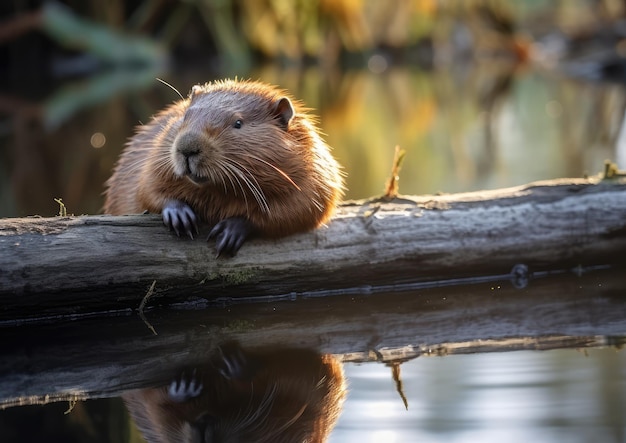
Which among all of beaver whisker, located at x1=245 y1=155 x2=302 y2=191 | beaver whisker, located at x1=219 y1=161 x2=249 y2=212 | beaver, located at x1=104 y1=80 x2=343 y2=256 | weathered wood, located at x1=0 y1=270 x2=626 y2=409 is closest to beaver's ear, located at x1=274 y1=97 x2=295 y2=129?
beaver, located at x1=104 y1=80 x2=343 y2=256

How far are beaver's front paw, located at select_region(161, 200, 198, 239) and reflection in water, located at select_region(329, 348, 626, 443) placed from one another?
0.94 metres

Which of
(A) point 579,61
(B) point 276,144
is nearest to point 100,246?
(B) point 276,144

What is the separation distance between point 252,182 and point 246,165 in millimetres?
74

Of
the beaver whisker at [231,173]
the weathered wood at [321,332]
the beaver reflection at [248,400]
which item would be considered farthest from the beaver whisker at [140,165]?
the beaver reflection at [248,400]

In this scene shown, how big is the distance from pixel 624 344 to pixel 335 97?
10.5 metres

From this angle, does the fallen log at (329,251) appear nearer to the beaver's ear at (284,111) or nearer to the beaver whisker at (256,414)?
the beaver's ear at (284,111)

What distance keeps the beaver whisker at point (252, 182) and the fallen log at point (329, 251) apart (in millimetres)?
196

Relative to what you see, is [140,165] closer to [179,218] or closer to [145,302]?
[179,218]

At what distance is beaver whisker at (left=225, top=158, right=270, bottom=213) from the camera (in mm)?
3705

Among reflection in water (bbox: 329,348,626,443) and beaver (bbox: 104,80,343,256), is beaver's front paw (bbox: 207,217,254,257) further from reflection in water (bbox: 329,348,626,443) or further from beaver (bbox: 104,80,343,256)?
reflection in water (bbox: 329,348,626,443)

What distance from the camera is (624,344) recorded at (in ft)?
10.8

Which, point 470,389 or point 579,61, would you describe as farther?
point 579,61

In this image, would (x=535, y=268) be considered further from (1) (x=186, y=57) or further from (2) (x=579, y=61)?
(1) (x=186, y=57)

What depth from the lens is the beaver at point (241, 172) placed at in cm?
372
